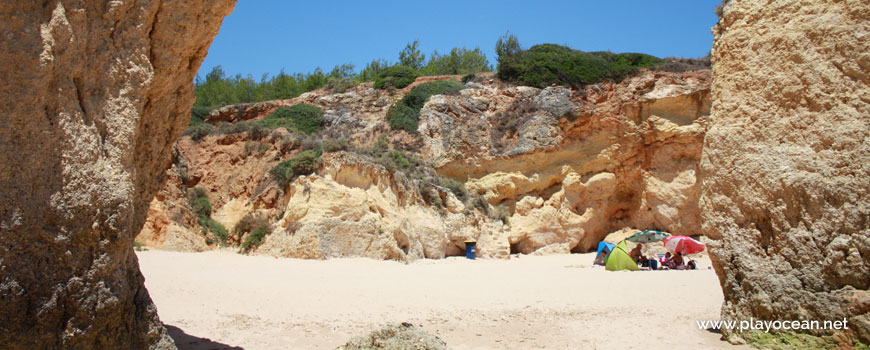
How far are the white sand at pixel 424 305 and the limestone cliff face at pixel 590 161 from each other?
31.2ft

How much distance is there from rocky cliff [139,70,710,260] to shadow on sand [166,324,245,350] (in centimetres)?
946

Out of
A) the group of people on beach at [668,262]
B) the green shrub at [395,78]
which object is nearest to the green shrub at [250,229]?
the group of people on beach at [668,262]

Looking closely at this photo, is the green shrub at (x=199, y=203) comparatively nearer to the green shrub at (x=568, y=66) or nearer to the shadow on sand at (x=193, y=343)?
the shadow on sand at (x=193, y=343)

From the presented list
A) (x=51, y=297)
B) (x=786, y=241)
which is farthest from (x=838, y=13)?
(x=51, y=297)

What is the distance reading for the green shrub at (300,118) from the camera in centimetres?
2359

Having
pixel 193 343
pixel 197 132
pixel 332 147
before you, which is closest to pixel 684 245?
pixel 332 147

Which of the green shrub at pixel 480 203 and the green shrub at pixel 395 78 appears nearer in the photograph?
the green shrub at pixel 480 203

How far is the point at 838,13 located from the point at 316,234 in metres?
11.0

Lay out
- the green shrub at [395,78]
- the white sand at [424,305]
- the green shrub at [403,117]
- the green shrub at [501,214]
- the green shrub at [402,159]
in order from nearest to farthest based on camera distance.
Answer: the white sand at [424,305] < the green shrub at [402,159] < the green shrub at [501,214] < the green shrub at [403,117] < the green shrub at [395,78]

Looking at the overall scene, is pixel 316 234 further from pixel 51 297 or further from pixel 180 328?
pixel 51 297

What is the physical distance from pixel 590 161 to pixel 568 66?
579 cm

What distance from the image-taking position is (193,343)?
17.4ft

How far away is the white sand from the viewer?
6.02m

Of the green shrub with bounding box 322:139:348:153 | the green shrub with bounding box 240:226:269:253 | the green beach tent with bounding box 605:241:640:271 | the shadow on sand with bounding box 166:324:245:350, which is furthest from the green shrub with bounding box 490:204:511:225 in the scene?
the shadow on sand with bounding box 166:324:245:350
